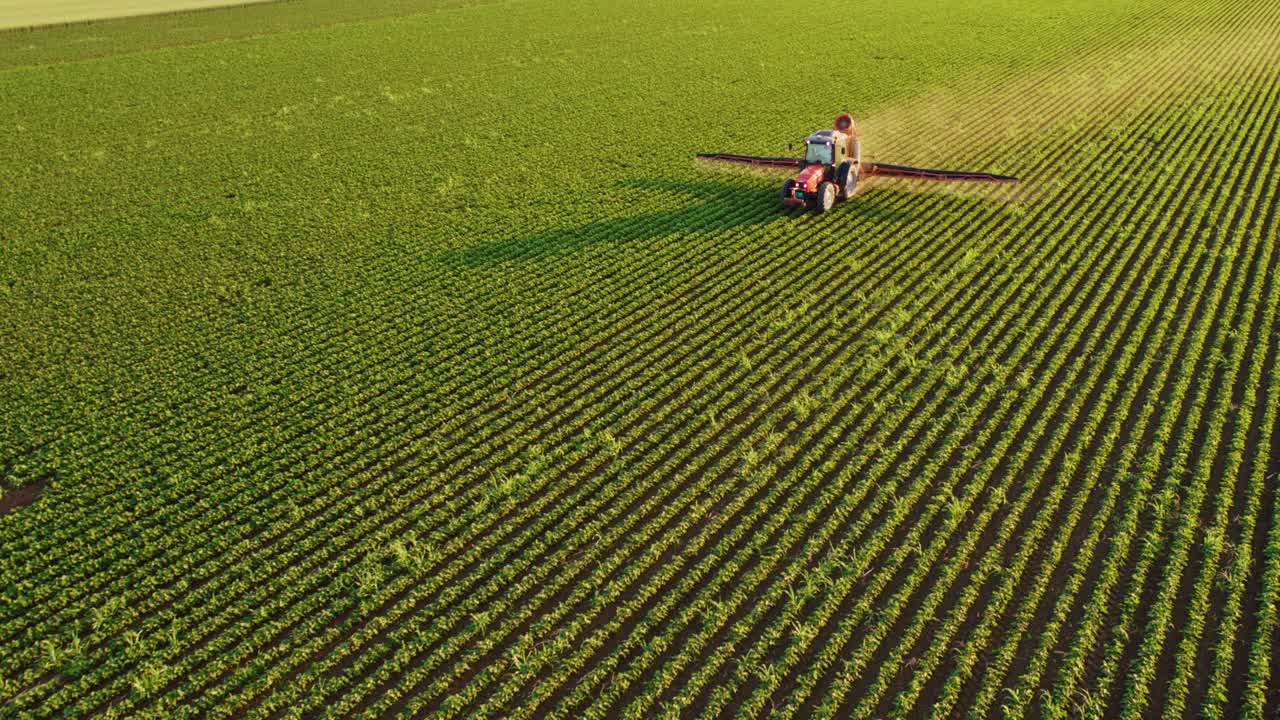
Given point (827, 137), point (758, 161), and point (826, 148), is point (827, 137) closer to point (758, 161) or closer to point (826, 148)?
point (826, 148)

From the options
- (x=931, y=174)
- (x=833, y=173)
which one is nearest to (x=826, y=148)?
(x=833, y=173)

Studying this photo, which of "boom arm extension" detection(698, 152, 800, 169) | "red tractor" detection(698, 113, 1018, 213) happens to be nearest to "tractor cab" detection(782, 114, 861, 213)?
"red tractor" detection(698, 113, 1018, 213)

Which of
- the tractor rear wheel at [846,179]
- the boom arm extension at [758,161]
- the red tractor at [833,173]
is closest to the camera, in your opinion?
the red tractor at [833,173]

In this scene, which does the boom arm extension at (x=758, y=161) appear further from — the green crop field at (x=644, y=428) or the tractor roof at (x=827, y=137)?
the tractor roof at (x=827, y=137)

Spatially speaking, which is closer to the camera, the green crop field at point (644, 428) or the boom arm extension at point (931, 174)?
the green crop field at point (644, 428)

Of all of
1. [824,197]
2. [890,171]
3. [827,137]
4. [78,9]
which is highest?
[78,9]

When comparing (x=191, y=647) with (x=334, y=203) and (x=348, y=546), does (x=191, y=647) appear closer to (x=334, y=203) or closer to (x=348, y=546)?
(x=348, y=546)

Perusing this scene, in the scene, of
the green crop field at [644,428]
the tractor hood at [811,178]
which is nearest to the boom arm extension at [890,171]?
the green crop field at [644,428]

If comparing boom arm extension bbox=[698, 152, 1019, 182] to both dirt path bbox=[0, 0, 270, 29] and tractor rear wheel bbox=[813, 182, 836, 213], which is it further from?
dirt path bbox=[0, 0, 270, 29]
